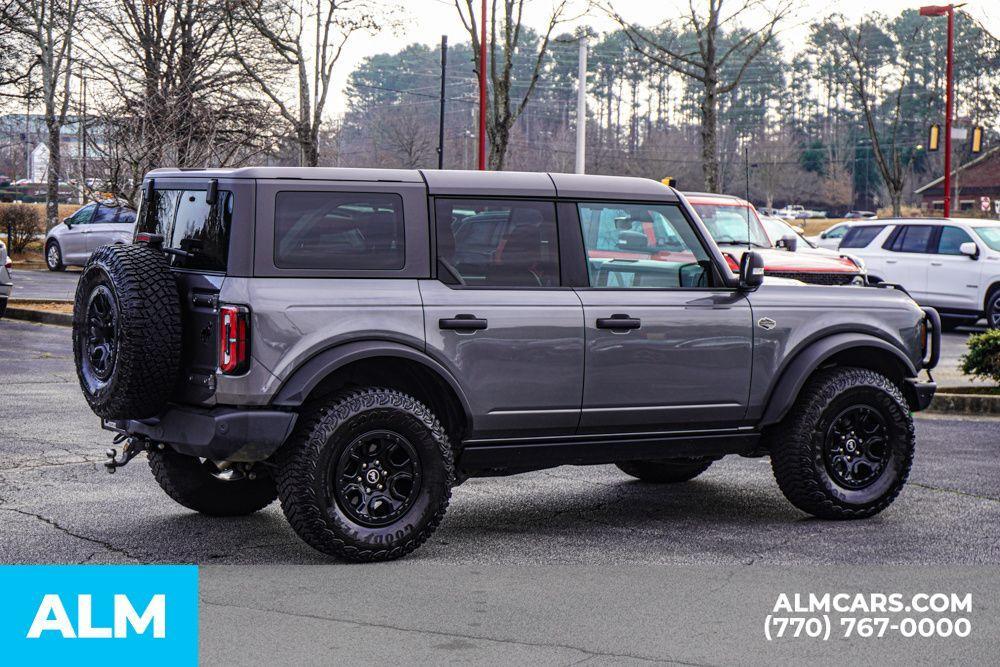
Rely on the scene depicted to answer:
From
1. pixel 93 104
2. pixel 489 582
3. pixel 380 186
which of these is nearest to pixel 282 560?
pixel 489 582

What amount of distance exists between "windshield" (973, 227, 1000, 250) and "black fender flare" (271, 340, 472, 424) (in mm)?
Answer: 16853

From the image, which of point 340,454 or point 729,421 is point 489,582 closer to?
point 340,454

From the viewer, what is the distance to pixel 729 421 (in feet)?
24.4

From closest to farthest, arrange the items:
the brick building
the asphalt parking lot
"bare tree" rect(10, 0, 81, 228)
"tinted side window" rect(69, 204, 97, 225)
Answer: the asphalt parking lot < "tinted side window" rect(69, 204, 97, 225) < "bare tree" rect(10, 0, 81, 228) < the brick building

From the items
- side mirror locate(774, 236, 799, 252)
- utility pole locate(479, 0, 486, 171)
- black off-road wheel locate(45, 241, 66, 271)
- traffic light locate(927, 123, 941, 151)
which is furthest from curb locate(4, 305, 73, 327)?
traffic light locate(927, 123, 941, 151)

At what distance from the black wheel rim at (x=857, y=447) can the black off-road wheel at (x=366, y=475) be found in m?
2.39

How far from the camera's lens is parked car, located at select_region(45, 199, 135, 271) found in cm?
3127

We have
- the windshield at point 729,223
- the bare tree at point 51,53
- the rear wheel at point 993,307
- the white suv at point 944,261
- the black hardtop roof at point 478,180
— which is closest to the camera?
the black hardtop roof at point 478,180

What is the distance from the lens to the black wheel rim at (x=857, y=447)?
25.2 feet

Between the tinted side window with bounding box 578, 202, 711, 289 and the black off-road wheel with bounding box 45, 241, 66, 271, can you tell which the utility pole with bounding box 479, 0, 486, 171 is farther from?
the tinted side window with bounding box 578, 202, 711, 289

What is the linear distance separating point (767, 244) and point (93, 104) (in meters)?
17.3

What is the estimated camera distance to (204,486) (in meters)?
7.36

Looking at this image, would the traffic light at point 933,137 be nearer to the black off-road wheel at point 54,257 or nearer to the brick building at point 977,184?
the black off-road wheel at point 54,257

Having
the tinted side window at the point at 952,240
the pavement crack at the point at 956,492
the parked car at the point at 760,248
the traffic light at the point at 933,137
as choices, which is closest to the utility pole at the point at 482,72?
Answer: the tinted side window at the point at 952,240
